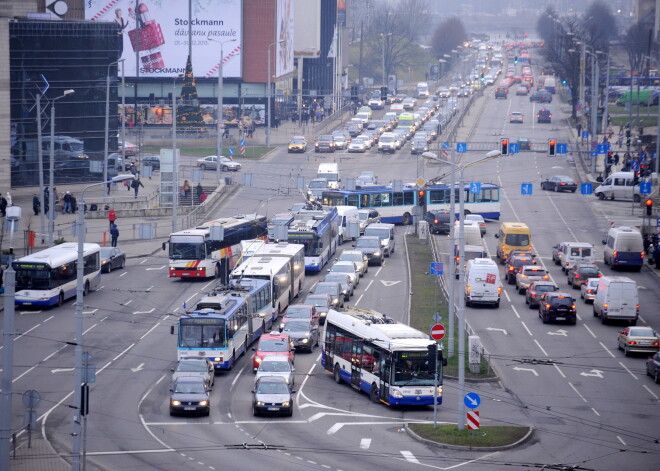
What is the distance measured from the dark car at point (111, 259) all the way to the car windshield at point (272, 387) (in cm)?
2540

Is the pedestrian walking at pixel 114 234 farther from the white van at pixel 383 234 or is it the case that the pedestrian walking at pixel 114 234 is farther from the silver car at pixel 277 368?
the silver car at pixel 277 368

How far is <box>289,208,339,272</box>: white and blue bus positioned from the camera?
61375 mm

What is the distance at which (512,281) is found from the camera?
6197 cm

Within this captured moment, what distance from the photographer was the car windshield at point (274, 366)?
3922cm

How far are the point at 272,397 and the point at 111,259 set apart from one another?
26226 millimetres

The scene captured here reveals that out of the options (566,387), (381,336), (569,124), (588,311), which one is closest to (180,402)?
(381,336)

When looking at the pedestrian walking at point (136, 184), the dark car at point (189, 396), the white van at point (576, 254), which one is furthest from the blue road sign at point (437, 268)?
the pedestrian walking at point (136, 184)

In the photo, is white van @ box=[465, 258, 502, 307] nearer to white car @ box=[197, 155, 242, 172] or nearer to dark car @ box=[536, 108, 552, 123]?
white car @ box=[197, 155, 242, 172]

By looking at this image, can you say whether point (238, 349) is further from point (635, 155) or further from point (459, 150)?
point (635, 155)

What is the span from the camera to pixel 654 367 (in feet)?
138

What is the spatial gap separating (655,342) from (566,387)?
649 cm

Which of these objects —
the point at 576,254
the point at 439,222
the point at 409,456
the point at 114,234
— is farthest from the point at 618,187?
the point at 409,456

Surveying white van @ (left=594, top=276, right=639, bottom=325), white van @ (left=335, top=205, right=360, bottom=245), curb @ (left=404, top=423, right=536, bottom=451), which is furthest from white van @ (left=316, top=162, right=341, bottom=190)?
curb @ (left=404, top=423, right=536, bottom=451)

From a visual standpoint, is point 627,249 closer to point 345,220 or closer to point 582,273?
point 582,273
